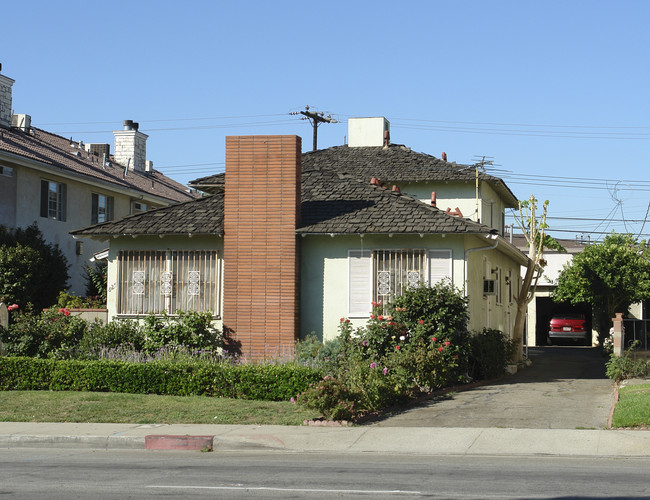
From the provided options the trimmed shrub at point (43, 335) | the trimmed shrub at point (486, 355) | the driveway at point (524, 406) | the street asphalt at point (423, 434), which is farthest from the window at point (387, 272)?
the trimmed shrub at point (43, 335)

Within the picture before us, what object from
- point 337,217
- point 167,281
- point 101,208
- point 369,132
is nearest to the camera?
point 337,217

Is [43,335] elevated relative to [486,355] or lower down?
elevated

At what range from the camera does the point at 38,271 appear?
2958cm

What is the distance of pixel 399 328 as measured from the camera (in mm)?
19422

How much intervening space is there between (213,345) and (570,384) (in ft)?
28.2

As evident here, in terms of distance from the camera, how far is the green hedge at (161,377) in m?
17.3

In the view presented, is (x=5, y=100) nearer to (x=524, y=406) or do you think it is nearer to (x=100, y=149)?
(x=100, y=149)

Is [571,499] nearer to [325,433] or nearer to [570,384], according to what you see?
[325,433]

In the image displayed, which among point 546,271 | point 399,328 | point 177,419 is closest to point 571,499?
point 177,419

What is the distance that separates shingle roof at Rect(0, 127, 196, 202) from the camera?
3328 centimetres

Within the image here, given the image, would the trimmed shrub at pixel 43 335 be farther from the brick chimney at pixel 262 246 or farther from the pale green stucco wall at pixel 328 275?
the pale green stucco wall at pixel 328 275

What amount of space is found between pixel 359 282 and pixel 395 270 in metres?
0.93

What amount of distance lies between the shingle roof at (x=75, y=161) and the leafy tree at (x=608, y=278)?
19.5 metres

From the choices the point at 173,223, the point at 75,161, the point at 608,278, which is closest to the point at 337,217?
the point at 173,223
